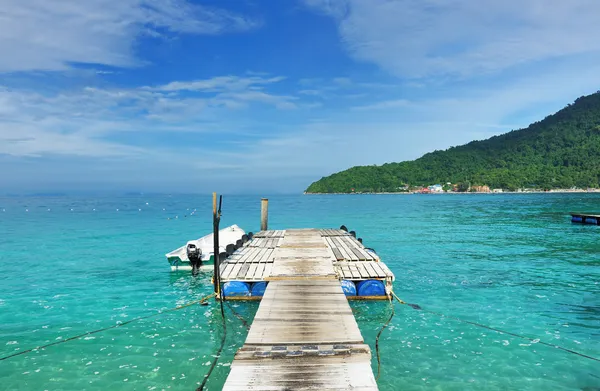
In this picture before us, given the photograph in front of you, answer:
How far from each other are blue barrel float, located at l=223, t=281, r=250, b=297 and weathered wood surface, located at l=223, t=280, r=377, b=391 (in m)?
4.62

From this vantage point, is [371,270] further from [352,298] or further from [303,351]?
[303,351]

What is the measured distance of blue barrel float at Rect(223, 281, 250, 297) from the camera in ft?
55.4

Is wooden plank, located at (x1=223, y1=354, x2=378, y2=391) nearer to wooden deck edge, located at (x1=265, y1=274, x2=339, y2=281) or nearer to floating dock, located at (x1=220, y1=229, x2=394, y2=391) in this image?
floating dock, located at (x1=220, y1=229, x2=394, y2=391)

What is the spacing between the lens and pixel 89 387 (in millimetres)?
10508

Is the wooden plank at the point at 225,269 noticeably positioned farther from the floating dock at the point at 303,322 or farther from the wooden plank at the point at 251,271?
the wooden plank at the point at 251,271

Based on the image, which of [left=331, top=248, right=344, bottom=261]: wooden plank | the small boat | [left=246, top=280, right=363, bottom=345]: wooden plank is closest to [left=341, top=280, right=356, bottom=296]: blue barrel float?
[left=246, top=280, right=363, bottom=345]: wooden plank

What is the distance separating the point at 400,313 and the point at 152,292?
13.1 meters

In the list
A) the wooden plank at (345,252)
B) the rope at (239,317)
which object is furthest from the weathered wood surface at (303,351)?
the wooden plank at (345,252)

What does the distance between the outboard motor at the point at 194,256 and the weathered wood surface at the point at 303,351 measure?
12.7 m

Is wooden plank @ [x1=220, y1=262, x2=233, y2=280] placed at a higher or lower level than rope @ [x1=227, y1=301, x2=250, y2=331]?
higher

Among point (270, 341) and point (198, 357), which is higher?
point (270, 341)

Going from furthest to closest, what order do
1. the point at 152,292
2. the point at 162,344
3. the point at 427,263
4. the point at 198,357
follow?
the point at 427,263
the point at 152,292
the point at 162,344
the point at 198,357

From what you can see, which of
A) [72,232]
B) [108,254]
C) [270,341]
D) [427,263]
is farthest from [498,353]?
[72,232]

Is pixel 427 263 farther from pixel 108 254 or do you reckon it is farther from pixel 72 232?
pixel 72 232
